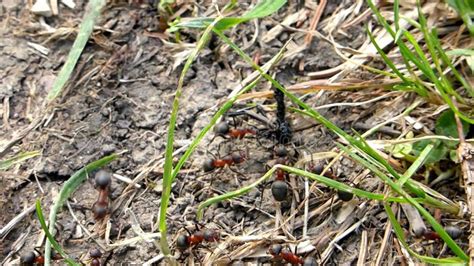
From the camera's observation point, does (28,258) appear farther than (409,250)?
Yes

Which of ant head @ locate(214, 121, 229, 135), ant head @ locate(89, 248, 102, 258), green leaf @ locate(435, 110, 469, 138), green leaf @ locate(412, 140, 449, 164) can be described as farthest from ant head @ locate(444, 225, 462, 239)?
ant head @ locate(89, 248, 102, 258)

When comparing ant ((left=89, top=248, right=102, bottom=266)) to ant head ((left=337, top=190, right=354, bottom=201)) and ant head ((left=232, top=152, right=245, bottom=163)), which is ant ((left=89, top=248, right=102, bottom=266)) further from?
ant head ((left=337, top=190, right=354, bottom=201))

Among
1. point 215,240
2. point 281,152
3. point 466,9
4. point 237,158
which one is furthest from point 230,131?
point 466,9

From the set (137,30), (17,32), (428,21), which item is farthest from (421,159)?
(17,32)

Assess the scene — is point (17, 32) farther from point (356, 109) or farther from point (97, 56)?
point (356, 109)

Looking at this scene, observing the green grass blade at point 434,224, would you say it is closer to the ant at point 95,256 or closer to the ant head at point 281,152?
the ant head at point 281,152

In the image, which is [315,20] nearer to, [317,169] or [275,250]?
[317,169]

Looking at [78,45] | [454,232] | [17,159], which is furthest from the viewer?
[78,45]

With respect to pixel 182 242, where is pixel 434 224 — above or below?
above
